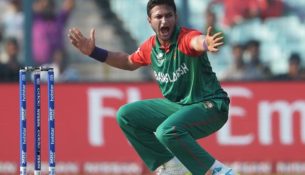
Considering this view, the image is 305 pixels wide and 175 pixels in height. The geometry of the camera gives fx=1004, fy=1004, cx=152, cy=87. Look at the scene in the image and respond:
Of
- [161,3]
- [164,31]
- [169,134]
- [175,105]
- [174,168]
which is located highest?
[161,3]

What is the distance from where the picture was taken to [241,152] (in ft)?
43.9

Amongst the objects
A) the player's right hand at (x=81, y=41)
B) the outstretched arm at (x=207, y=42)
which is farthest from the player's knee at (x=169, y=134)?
the player's right hand at (x=81, y=41)

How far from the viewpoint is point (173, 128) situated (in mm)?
8336

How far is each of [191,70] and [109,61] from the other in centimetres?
104

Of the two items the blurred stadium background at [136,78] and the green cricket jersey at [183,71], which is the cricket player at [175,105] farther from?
the blurred stadium background at [136,78]

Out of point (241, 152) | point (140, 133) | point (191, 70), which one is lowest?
point (241, 152)

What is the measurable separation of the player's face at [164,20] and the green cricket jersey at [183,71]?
3.5 inches

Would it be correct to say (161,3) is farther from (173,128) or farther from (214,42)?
(173,128)

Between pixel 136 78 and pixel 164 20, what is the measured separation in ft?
17.6

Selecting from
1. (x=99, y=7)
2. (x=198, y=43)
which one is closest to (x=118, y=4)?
(x=99, y=7)

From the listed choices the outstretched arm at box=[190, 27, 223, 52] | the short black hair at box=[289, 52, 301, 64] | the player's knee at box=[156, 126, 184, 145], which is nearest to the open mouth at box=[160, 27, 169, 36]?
the outstretched arm at box=[190, 27, 223, 52]

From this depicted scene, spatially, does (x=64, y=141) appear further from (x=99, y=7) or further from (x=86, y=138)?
(x=99, y=7)

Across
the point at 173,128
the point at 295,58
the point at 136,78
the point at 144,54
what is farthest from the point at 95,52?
the point at 295,58

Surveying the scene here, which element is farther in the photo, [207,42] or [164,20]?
[164,20]
